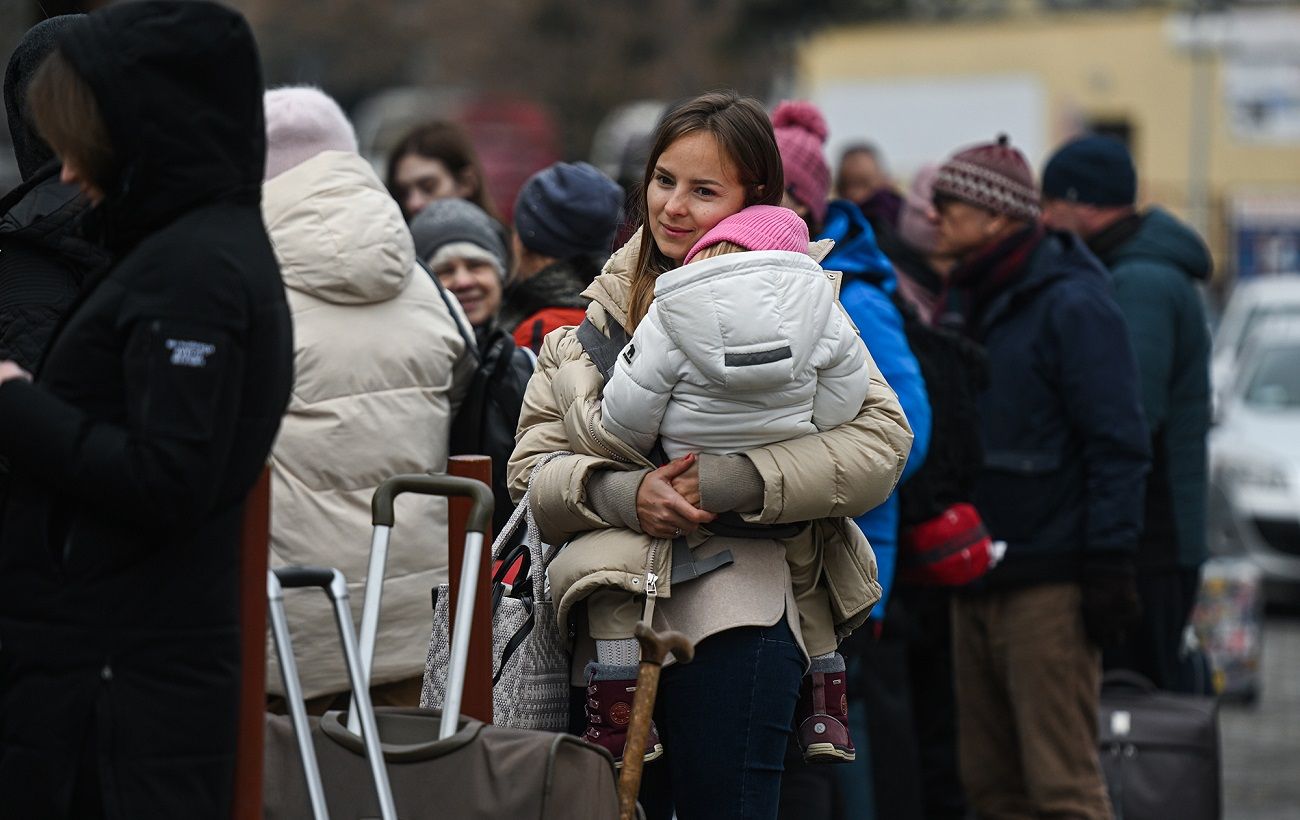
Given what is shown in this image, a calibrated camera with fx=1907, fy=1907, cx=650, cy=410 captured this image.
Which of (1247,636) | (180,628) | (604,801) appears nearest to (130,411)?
(180,628)

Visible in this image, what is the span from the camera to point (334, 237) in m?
4.13

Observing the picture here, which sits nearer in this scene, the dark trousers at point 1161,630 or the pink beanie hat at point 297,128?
the pink beanie hat at point 297,128

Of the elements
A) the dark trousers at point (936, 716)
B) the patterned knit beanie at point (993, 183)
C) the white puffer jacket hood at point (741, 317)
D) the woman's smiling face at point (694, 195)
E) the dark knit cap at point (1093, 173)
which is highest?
the dark knit cap at point (1093, 173)

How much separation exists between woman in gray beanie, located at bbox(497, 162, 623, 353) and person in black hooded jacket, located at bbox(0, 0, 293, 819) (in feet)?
7.16

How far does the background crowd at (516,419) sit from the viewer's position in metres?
2.73

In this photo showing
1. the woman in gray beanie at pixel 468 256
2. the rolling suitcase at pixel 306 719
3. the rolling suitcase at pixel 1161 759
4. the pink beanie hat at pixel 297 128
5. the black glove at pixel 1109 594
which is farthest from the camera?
the rolling suitcase at pixel 1161 759

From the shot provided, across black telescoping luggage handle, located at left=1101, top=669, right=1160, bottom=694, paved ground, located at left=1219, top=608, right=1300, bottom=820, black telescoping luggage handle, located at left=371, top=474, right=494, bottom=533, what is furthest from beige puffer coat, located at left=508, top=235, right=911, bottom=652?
paved ground, located at left=1219, top=608, right=1300, bottom=820

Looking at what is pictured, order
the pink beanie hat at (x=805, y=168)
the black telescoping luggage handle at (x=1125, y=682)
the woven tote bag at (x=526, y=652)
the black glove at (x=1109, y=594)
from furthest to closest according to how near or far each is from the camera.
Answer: the black telescoping luggage handle at (x=1125, y=682) < the black glove at (x=1109, y=594) < the pink beanie hat at (x=805, y=168) < the woven tote bag at (x=526, y=652)

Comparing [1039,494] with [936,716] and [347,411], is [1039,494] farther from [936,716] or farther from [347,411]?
[347,411]

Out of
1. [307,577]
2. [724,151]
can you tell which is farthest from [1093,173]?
[307,577]

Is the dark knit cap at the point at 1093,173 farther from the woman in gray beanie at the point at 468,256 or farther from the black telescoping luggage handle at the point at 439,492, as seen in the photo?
the black telescoping luggage handle at the point at 439,492

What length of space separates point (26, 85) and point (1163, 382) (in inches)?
148

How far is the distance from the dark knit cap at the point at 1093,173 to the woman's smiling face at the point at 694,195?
291cm

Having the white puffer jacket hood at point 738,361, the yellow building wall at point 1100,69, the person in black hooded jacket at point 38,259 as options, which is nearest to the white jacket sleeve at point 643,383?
the white puffer jacket hood at point 738,361
